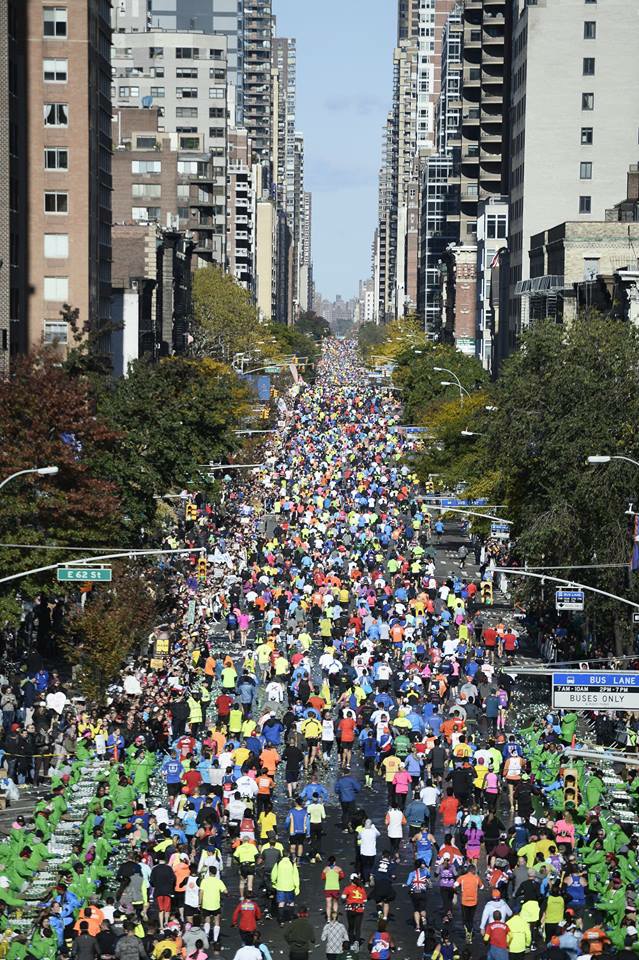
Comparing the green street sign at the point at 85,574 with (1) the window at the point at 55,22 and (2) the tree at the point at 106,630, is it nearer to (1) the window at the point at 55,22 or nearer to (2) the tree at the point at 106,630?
(2) the tree at the point at 106,630

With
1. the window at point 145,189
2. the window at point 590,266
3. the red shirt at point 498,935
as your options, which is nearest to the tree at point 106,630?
the red shirt at point 498,935

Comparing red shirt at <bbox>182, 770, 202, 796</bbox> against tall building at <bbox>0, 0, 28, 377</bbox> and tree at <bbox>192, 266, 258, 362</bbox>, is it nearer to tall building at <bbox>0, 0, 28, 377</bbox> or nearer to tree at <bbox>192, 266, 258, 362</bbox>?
tall building at <bbox>0, 0, 28, 377</bbox>

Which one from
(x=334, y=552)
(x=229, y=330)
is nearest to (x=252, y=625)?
(x=334, y=552)

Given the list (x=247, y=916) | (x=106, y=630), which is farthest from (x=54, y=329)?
(x=247, y=916)

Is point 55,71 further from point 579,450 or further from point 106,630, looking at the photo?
point 106,630

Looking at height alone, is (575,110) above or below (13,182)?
above

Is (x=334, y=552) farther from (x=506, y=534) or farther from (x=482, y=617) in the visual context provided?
(x=506, y=534)
